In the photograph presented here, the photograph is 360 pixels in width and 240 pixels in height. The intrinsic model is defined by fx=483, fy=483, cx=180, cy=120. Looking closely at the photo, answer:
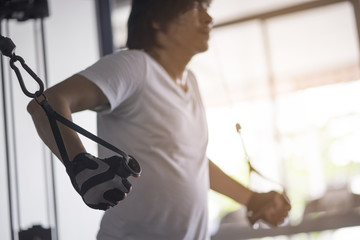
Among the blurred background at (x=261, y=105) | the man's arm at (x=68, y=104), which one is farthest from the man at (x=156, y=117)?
the blurred background at (x=261, y=105)

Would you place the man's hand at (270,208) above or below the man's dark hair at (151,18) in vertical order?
below

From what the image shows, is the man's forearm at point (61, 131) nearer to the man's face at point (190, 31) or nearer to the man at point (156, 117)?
the man at point (156, 117)

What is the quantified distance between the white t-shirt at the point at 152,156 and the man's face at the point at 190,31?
10 centimetres

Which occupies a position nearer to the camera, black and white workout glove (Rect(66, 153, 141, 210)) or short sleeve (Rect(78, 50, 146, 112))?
black and white workout glove (Rect(66, 153, 141, 210))

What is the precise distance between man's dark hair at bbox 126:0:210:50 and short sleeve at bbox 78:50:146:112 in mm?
131

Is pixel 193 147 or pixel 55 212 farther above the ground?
pixel 193 147

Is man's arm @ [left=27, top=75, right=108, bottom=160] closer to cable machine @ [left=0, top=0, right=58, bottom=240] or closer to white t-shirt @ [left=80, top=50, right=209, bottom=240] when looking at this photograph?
white t-shirt @ [left=80, top=50, right=209, bottom=240]

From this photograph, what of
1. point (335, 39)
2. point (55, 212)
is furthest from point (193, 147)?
point (335, 39)

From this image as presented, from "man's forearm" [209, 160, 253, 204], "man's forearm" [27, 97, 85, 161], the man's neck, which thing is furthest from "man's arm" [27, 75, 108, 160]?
"man's forearm" [209, 160, 253, 204]

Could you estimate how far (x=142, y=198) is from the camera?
2.98ft

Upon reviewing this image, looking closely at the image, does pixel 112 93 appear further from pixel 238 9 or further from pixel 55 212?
pixel 238 9

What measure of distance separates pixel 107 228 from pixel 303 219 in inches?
86.3

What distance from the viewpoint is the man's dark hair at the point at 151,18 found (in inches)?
40.9

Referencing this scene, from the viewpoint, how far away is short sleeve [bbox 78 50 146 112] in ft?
2.60
